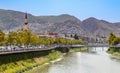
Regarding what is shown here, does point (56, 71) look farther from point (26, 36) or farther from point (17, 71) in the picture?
point (26, 36)

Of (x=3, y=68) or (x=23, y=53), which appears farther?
(x=23, y=53)

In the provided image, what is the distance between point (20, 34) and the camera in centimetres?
10925

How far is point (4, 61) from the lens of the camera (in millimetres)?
59906

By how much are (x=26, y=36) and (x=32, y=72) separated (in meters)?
45.1

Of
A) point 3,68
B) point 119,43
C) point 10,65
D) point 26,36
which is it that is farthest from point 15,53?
point 119,43

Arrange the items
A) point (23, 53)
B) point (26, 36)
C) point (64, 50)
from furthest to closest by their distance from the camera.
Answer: point (64, 50)
point (26, 36)
point (23, 53)

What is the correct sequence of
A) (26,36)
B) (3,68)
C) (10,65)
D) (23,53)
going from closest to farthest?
(3,68) < (10,65) < (23,53) < (26,36)

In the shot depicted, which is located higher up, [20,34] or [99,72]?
[20,34]

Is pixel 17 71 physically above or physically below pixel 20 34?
below

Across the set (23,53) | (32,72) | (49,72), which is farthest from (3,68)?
(23,53)

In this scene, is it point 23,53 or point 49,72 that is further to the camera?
point 23,53

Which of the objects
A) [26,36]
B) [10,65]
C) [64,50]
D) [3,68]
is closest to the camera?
[3,68]

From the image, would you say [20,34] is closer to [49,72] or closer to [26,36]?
[26,36]

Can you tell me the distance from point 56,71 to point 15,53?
9941 millimetres
